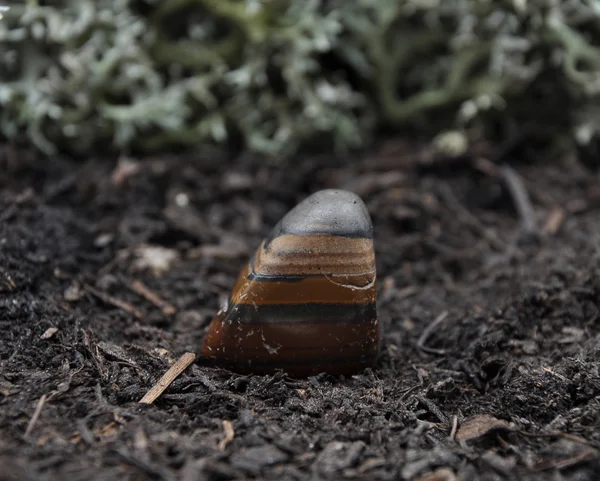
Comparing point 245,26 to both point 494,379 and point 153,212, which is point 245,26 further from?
point 494,379

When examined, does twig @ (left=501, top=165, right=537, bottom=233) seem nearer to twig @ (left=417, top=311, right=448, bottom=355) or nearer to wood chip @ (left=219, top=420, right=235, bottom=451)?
twig @ (left=417, top=311, right=448, bottom=355)

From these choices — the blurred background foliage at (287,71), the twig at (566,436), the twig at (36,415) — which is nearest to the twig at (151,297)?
the twig at (36,415)

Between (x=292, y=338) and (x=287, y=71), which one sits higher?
(x=287, y=71)

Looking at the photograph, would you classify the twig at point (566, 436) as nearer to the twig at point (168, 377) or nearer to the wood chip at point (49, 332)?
the twig at point (168, 377)

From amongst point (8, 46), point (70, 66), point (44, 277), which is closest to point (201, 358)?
point (44, 277)

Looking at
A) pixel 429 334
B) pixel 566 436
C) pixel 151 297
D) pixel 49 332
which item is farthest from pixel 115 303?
pixel 566 436

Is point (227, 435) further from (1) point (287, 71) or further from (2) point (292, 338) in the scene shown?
(1) point (287, 71)

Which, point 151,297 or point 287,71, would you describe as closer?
Answer: point 151,297
